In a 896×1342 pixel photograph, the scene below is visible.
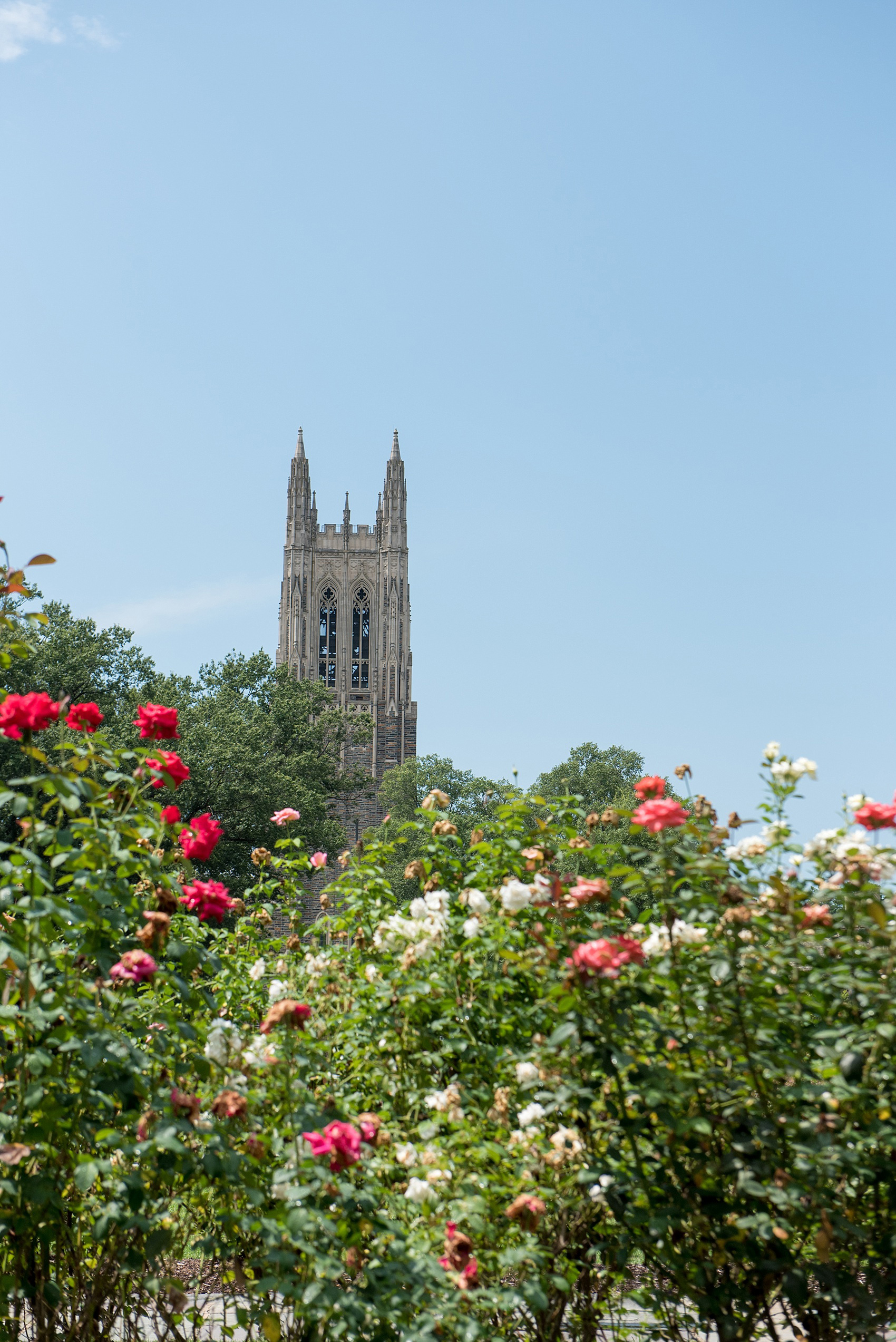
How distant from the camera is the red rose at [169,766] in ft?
10.8

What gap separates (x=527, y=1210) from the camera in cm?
274

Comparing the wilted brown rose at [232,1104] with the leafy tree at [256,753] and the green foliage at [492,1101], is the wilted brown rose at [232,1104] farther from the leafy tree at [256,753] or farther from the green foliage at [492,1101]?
the leafy tree at [256,753]

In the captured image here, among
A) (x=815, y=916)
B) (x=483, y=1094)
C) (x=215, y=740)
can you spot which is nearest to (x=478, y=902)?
(x=483, y=1094)

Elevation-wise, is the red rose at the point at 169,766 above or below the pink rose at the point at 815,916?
above

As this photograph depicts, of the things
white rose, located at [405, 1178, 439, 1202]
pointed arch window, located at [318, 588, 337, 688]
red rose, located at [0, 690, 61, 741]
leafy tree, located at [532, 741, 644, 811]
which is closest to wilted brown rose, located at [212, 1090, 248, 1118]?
white rose, located at [405, 1178, 439, 1202]

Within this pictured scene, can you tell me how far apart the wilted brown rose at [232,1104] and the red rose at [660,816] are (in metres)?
1.21

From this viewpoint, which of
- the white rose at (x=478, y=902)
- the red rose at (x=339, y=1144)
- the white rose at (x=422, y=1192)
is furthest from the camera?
the white rose at (x=478, y=902)

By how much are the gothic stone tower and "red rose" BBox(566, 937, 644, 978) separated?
60.8 m

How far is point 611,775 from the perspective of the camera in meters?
51.0

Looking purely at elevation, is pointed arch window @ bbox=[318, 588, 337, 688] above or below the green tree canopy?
above

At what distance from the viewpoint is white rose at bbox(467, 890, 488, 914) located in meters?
3.46

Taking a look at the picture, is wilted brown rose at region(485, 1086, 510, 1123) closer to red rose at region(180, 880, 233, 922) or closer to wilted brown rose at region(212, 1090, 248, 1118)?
wilted brown rose at region(212, 1090, 248, 1118)

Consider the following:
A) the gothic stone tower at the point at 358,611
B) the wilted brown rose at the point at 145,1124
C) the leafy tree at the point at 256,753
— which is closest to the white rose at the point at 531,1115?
the wilted brown rose at the point at 145,1124

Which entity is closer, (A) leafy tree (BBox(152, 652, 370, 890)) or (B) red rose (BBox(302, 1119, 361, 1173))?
(B) red rose (BBox(302, 1119, 361, 1173))
